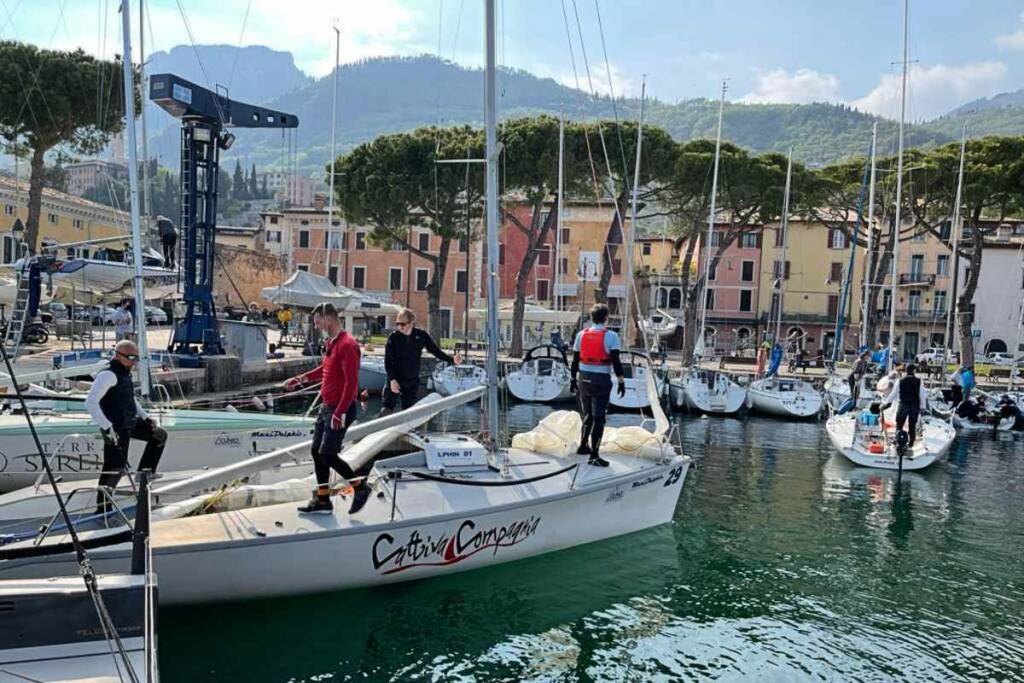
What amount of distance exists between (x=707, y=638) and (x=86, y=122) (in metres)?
35.3

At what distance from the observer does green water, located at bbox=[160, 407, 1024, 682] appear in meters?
7.28

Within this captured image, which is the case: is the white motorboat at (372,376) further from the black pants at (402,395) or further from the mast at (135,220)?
→ the black pants at (402,395)

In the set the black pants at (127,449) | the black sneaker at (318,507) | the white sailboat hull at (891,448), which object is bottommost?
the white sailboat hull at (891,448)

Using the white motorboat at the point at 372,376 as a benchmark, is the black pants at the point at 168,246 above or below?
above

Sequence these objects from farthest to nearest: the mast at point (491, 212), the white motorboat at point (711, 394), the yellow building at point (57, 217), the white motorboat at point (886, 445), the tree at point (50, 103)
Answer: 1. the yellow building at point (57, 217)
2. the tree at point (50, 103)
3. the white motorboat at point (711, 394)
4. the white motorboat at point (886, 445)
5. the mast at point (491, 212)

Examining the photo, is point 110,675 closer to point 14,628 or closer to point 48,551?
point 14,628

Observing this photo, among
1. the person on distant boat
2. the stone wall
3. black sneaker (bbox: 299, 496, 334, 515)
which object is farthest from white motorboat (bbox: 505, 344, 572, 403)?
the stone wall

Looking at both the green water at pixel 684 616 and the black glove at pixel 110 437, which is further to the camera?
the black glove at pixel 110 437

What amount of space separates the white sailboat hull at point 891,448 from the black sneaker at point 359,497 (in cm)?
1306

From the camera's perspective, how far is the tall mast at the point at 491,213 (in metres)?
9.63

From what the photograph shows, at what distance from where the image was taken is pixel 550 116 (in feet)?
133

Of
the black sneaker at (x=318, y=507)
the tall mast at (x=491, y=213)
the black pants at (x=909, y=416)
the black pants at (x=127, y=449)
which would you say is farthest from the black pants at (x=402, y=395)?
the black pants at (x=909, y=416)

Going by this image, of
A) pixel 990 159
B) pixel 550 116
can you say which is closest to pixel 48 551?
pixel 550 116

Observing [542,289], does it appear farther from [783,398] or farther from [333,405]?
[333,405]
